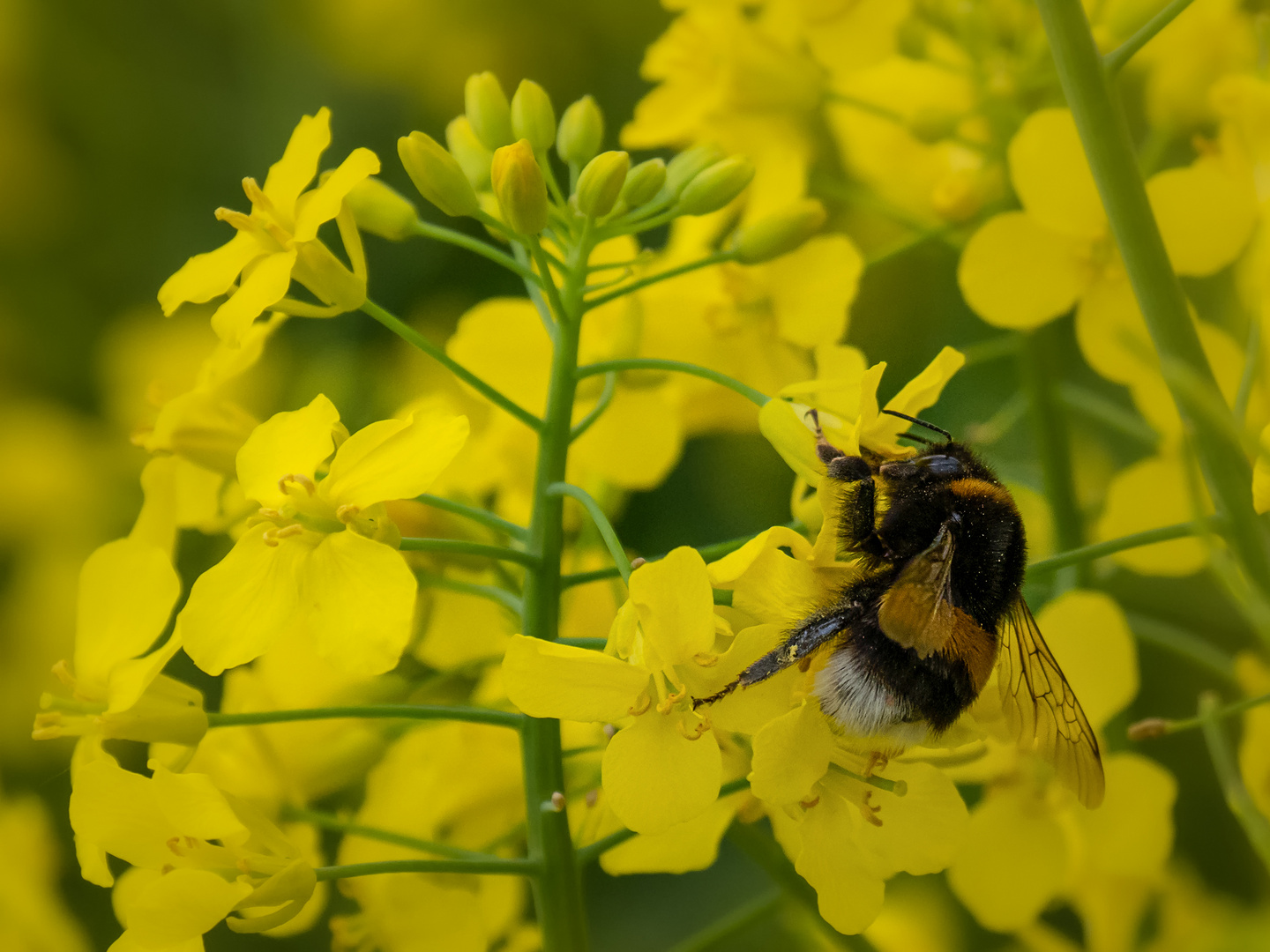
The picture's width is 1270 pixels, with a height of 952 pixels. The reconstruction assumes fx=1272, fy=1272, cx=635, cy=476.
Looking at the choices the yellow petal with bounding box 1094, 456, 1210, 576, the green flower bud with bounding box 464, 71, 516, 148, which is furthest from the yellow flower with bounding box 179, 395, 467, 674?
the yellow petal with bounding box 1094, 456, 1210, 576

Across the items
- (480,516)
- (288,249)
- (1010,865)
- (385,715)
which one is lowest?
(1010,865)

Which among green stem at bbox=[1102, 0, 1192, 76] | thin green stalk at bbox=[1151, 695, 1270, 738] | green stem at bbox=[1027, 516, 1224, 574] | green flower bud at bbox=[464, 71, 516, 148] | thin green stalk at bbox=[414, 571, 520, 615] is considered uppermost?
green flower bud at bbox=[464, 71, 516, 148]

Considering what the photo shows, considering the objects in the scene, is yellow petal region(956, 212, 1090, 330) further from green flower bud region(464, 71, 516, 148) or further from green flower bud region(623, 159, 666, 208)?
green flower bud region(464, 71, 516, 148)

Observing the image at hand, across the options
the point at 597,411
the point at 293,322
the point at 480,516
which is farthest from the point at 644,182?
the point at 293,322

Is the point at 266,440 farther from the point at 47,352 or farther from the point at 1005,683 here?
the point at 47,352

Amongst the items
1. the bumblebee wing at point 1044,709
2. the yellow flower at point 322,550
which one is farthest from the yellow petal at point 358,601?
the bumblebee wing at point 1044,709

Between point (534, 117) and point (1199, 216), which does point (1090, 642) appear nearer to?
point (1199, 216)

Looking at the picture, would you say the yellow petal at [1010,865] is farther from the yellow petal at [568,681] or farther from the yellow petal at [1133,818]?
the yellow petal at [568,681]
